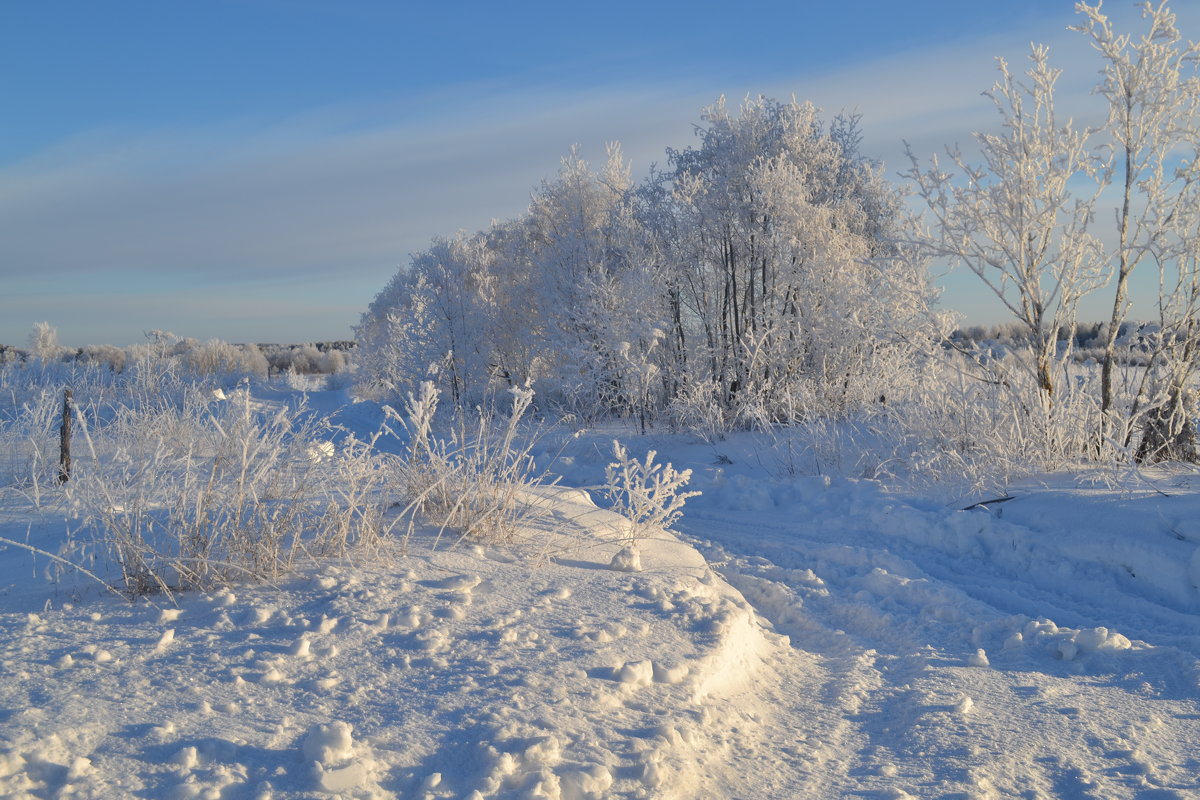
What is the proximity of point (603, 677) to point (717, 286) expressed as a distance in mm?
14355

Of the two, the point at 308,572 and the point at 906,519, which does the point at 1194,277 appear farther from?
the point at 308,572

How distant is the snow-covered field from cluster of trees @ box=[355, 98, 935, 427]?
8.04m

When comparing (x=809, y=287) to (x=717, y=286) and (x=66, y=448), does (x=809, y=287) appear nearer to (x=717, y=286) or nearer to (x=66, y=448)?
(x=717, y=286)

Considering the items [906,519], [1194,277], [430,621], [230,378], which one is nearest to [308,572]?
[430,621]

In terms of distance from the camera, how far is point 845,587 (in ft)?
17.4

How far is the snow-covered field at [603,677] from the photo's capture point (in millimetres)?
2570

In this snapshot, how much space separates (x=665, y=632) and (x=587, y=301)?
1256 centimetres

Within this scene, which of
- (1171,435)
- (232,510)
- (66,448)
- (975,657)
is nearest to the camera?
(975,657)

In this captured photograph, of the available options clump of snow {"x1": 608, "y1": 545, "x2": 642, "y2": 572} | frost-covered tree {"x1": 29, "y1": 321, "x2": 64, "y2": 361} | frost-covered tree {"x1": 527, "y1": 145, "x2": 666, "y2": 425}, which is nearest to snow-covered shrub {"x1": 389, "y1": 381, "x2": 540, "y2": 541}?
clump of snow {"x1": 608, "y1": 545, "x2": 642, "y2": 572}

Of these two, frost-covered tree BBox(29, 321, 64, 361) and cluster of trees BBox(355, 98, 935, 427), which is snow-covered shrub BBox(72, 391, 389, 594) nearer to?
cluster of trees BBox(355, 98, 935, 427)

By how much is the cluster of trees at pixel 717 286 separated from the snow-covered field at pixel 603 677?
8.04 m

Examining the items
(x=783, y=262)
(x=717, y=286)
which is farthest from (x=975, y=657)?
(x=717, y=286)

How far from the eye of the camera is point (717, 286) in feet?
55.5

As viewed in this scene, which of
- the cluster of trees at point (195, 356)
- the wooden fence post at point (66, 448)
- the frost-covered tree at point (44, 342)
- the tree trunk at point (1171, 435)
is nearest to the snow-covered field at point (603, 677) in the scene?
the wooden fence post at point (66, 448)
